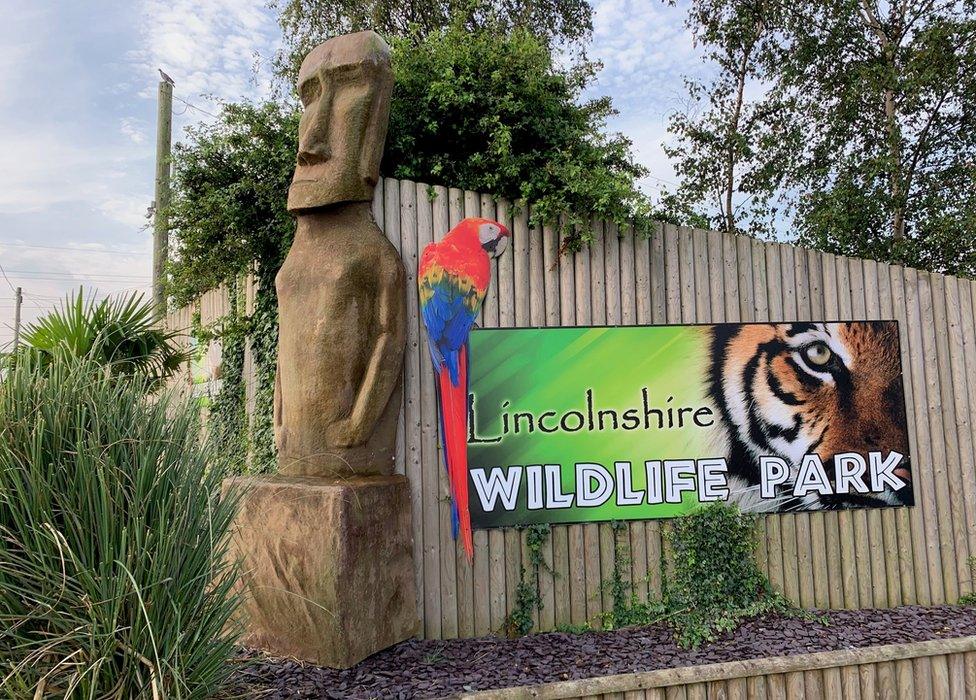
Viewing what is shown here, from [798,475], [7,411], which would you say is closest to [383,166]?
[7,411]

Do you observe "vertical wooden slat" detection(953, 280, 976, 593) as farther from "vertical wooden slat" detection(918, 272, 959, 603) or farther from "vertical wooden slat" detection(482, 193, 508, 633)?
"vertical wooden slat" detection(482, 193, 508, 633)

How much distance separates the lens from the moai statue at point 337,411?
133 inches

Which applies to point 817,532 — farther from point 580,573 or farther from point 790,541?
point 580,573

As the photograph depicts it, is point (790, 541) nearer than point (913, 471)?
Yes

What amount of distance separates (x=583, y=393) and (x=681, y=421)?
689mm

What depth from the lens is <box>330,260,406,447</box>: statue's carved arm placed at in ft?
12.2

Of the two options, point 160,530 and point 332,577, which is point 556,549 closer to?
point 332,577

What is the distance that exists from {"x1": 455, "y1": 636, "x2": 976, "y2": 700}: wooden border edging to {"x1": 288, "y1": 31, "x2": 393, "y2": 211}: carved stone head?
275 centimetres

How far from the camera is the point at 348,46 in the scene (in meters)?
3.93

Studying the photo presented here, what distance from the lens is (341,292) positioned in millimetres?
3768

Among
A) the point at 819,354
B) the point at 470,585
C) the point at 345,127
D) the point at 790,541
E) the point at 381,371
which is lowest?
the point at 470,585

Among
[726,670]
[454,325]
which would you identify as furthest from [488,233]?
[726,670]

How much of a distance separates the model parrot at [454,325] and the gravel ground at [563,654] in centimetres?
64

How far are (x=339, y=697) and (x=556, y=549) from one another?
1.59 meters
